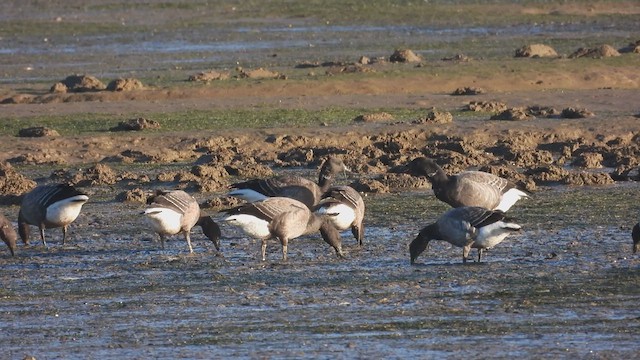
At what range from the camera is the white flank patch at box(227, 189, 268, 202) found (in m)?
14.4

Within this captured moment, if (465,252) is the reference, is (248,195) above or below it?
above

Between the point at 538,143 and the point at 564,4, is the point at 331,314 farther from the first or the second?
the point at 564,4

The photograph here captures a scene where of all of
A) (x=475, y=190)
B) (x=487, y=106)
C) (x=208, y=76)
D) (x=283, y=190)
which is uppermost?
(x=208, y=76)

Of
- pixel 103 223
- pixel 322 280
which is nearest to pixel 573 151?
pixel 103 223

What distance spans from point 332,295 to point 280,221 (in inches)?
73.3

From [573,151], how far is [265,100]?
6.67 m

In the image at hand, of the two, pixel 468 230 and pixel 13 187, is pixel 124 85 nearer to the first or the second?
pixel 13 187

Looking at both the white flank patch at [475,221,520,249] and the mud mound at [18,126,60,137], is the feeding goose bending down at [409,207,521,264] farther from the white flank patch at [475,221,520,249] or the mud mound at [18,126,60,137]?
the mud mound at [18,126,60,137]

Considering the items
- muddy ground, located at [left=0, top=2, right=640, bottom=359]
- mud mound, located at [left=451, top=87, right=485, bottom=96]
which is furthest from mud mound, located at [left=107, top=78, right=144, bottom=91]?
mud mound, located at [left=451, top=87, right=485, bottom=96]

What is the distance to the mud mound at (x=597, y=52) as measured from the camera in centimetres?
2769

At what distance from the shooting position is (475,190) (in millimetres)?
13781

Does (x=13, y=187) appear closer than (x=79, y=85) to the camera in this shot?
Yes

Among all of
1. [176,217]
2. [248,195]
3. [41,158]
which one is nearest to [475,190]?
[248,195]

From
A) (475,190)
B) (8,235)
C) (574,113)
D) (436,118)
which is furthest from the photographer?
(574,113)
